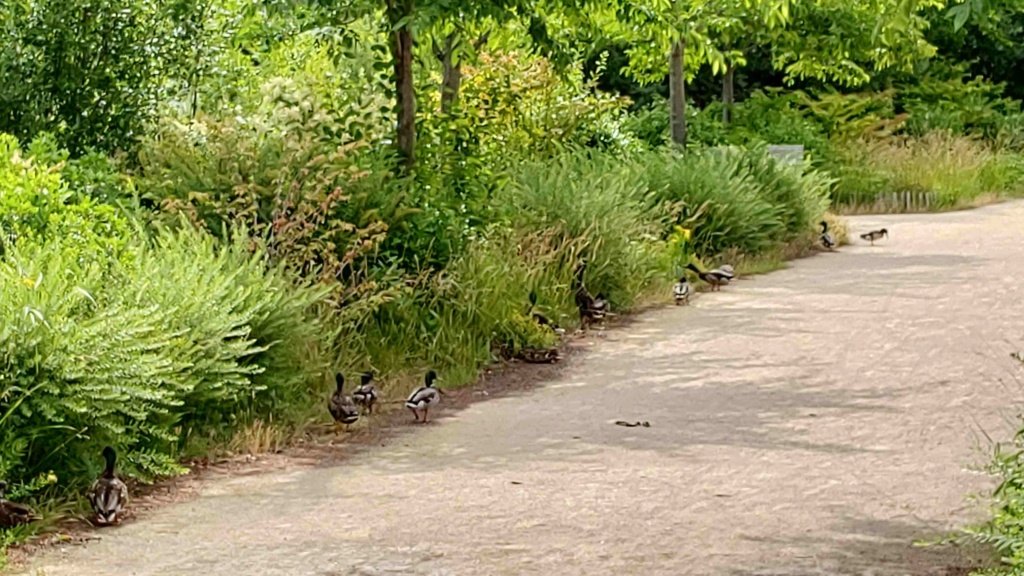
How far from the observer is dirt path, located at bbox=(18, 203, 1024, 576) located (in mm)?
6660

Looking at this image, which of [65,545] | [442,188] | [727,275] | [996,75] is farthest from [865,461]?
[996,75]

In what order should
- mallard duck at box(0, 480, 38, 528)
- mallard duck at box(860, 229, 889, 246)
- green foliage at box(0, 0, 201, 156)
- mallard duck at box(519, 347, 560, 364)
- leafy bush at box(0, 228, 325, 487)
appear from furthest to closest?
mallard duck at box(860, 229, 889, 246)
green foliage at box(0, 0, 201, 156)
mallard duck at box(519, 347, 560, 364)
leafy bush at box(0, 228, 325, 487)
mallard duck at box(0, 480, 38, 528)

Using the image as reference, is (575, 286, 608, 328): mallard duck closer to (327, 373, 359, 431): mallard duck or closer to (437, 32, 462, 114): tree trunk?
(437, 32, 462, 114): tree trunk

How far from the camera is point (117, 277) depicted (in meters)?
9.15

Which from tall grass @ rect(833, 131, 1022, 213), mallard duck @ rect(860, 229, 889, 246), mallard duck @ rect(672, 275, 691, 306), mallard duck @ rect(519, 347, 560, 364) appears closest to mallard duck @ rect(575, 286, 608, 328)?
mallard duck @ rect(672, 275, 691, 306)

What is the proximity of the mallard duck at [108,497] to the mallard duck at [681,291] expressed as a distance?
8.47 m

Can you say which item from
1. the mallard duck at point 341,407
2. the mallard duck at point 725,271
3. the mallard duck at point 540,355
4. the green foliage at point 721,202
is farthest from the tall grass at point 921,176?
the mallard duck at point 341,407

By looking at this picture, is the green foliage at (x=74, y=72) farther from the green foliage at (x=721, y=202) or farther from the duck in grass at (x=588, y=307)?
the green foliage at (x=721, y=202)

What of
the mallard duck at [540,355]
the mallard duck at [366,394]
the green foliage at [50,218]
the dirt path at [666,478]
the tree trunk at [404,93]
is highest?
the tree trunk at [404,93]

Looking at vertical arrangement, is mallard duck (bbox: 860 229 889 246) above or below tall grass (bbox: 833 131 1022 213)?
below

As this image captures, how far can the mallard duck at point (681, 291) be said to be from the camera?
50.0 feet

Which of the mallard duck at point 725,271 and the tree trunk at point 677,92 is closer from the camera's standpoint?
the mallard duck at point 725,271

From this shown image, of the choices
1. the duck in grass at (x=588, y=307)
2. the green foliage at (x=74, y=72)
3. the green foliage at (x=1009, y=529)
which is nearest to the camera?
the green foliage at (x=1009, y=529)

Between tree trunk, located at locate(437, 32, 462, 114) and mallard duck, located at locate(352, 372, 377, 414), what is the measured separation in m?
5.04
